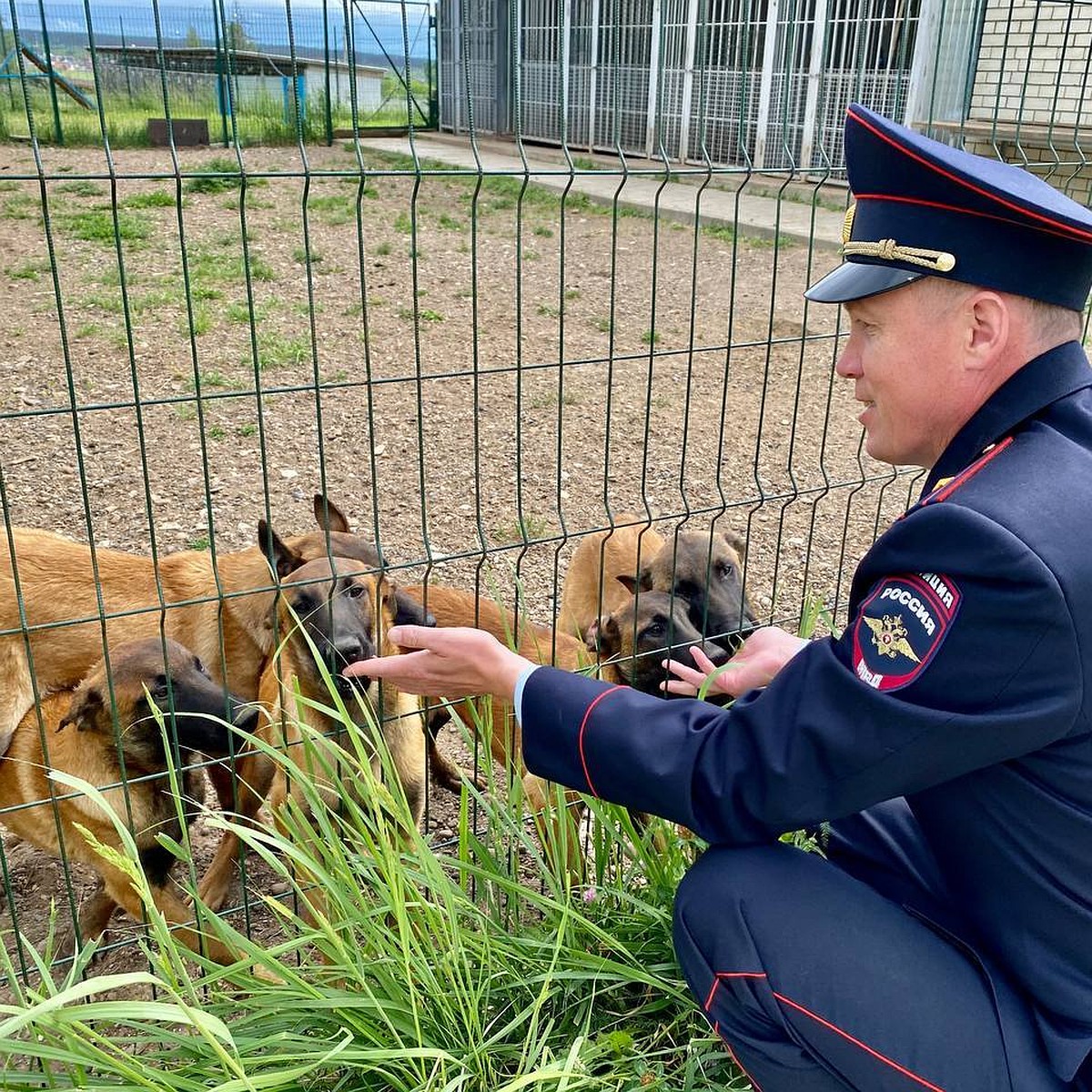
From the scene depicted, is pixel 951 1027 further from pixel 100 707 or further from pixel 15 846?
pixel 15 846

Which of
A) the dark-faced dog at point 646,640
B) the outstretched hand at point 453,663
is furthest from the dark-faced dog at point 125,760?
the dark-faced dog at point 646,640

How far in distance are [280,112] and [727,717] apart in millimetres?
Answer: 21339

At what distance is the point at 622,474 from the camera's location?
777 cm

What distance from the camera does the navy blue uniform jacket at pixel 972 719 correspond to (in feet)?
6.67

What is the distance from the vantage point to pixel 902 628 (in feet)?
6.97

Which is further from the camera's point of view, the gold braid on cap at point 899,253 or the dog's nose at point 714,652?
the dog's nose at point 714,652

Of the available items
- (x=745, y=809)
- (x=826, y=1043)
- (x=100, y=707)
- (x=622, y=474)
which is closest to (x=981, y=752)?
(x=745, y=809)

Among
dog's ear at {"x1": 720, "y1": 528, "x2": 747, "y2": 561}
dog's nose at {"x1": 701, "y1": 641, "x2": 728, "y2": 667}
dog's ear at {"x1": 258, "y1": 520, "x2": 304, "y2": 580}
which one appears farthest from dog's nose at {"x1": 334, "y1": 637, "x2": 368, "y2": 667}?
dog's ear at {"x1": 720, "y1": 528, "x2": 747, "y2": 561}

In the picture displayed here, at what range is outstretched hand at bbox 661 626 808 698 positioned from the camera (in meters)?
3.04

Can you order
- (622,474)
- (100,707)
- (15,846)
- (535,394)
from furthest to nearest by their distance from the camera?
(535,394), (622,474), (15,846), (100,707)

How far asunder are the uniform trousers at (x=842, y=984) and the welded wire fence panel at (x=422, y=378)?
2.75ft

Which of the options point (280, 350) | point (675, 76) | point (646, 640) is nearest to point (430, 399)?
point (280, 350)

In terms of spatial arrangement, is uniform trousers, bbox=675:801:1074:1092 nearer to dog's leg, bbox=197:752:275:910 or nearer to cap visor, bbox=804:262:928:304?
cap visor, bbox=804:262:928:304

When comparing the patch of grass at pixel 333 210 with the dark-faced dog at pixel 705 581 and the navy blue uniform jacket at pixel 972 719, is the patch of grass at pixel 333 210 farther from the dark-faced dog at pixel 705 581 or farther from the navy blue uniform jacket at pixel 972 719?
the navy blue uniform jacket at pixel 972 719
